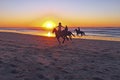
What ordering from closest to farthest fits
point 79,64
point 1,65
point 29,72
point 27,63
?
point 29,72
point 1,65
point 27,63
point 79,64

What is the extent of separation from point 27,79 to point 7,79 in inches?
30.2

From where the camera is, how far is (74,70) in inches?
450

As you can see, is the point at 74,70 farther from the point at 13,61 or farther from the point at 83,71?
the point at 13,61

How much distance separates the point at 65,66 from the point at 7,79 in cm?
371

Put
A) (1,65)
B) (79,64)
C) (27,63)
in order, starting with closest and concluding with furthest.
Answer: (1,65) → (27,63) → (79,64)

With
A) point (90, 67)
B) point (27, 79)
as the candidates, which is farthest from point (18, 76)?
point (90, 67)

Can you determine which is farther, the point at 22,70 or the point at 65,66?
the point at 65,66

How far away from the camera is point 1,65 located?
11.1m

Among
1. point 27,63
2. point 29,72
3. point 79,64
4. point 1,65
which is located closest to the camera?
point 29,72

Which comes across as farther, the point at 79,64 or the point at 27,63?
the point at 79,64

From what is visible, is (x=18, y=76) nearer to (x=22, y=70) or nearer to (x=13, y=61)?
(x=22, y=70)

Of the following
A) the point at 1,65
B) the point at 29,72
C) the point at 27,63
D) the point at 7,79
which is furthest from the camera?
the point at 27,63

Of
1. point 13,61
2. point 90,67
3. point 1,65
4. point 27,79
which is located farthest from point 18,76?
point 90,67

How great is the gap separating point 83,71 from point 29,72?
2.62 meters
